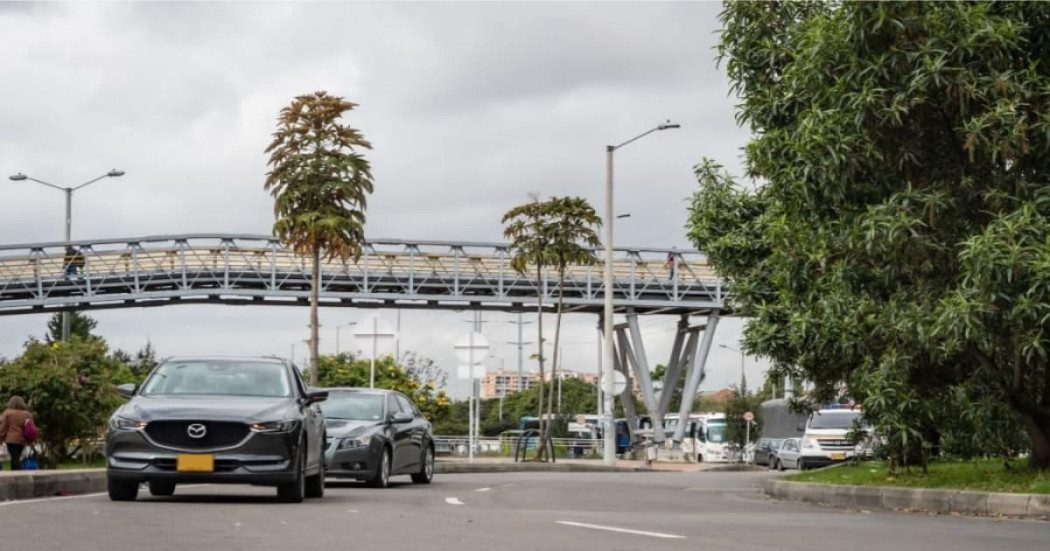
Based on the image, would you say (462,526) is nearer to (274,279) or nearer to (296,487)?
(296,487)

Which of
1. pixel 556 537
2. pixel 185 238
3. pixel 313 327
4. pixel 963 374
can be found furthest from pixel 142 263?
pixel 556 537

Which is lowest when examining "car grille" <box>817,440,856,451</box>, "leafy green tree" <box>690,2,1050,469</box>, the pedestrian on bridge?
"car grille" <box>817,440,856,451</box>

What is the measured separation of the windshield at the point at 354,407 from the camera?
22.8 m

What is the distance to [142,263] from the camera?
58438 millimetres

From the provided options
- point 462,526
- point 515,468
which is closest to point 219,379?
point 462,526

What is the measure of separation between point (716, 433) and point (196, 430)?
5798cm

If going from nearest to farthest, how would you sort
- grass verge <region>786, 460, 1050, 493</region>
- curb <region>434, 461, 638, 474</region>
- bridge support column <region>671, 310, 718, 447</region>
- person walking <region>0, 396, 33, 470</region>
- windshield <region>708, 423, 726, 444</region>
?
grass verge <region>786, 460, 1050, 493</region> → person walking <region>0, 396, 33, 470</region> → curb <region>434, 461, 638, 474</region> → bridge support column <region>671, 310, 718, 447</region> → windshield <region>708, 423, 726, 444</region>

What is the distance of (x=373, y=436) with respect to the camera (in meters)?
22.0

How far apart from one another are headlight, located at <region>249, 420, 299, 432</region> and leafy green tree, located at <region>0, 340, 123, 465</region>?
15683 mm

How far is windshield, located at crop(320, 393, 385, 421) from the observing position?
22.8 meters

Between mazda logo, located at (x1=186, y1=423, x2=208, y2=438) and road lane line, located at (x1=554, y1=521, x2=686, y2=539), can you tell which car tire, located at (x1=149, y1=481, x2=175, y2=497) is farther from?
road lane line, located at (x1=554, y1=521, x2=686, y2=539)

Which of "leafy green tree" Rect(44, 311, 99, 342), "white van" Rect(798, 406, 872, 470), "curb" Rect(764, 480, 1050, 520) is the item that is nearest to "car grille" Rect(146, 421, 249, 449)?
"curb" Rect(764, 480, 1050, 520)

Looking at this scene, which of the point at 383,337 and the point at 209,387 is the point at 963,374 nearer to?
the point at 209,387

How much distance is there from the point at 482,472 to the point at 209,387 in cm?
2095
